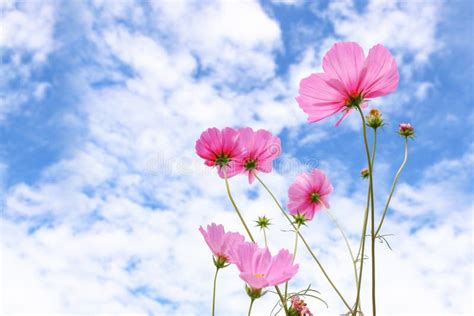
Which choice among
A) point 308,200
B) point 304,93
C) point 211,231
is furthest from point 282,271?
point 308,200

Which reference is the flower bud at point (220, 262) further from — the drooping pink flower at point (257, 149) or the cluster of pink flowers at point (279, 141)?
the drooping pink flower at point (257, 149)

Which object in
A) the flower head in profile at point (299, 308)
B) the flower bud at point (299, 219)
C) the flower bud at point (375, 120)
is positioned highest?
the flower bud at point (375, 120)

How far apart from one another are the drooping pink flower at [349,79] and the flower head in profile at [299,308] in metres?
0.37

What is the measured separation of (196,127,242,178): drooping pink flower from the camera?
1014 millimetres

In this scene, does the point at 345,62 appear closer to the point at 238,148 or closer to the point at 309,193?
the point at 238,148

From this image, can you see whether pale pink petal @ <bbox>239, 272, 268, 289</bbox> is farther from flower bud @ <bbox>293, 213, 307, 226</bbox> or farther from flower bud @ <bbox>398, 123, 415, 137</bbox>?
flower bud @ <bbox>398, 123, 415, 137</bbox>

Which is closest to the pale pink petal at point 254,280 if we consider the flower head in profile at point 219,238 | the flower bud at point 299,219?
the flower head in profile at point 219,238

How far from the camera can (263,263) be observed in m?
0.71

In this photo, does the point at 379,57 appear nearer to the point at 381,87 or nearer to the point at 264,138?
the point at 381,87

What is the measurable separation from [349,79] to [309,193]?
0.54 meters

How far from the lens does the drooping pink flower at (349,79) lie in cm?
84

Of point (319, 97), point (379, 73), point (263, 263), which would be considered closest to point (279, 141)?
point (319, 97)

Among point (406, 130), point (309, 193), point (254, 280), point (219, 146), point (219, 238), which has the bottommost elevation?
point (254, 280)

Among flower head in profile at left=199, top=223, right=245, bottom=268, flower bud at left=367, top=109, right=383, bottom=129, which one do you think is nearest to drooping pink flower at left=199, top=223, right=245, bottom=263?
flower head in profile at left=199, top=223, right=245, bottom=268
